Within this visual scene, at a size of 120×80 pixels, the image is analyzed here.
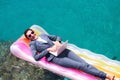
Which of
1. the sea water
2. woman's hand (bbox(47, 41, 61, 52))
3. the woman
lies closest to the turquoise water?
the sea water

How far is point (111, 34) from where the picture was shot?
9664 millimetres

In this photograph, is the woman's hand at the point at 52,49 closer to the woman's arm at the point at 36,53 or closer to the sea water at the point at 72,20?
the woman's arm at the point at 36,53

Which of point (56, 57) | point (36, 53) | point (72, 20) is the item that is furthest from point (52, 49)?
point (72, 20)

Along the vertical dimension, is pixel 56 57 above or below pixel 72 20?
below

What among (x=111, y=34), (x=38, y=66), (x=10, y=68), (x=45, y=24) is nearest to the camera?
(x=38, y=66)

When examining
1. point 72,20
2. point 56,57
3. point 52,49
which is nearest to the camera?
point 52,49

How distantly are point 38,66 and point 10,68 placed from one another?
0.95 m

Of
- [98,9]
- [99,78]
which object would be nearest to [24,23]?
[98,9]

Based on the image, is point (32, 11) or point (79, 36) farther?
point (32, 11)

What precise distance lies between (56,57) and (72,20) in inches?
140

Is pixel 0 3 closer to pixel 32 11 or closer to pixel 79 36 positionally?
pixel 32 11

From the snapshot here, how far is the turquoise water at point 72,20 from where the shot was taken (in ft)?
31.3

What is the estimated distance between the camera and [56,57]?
712cm

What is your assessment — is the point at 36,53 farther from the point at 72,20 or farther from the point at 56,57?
the point at 72,20
